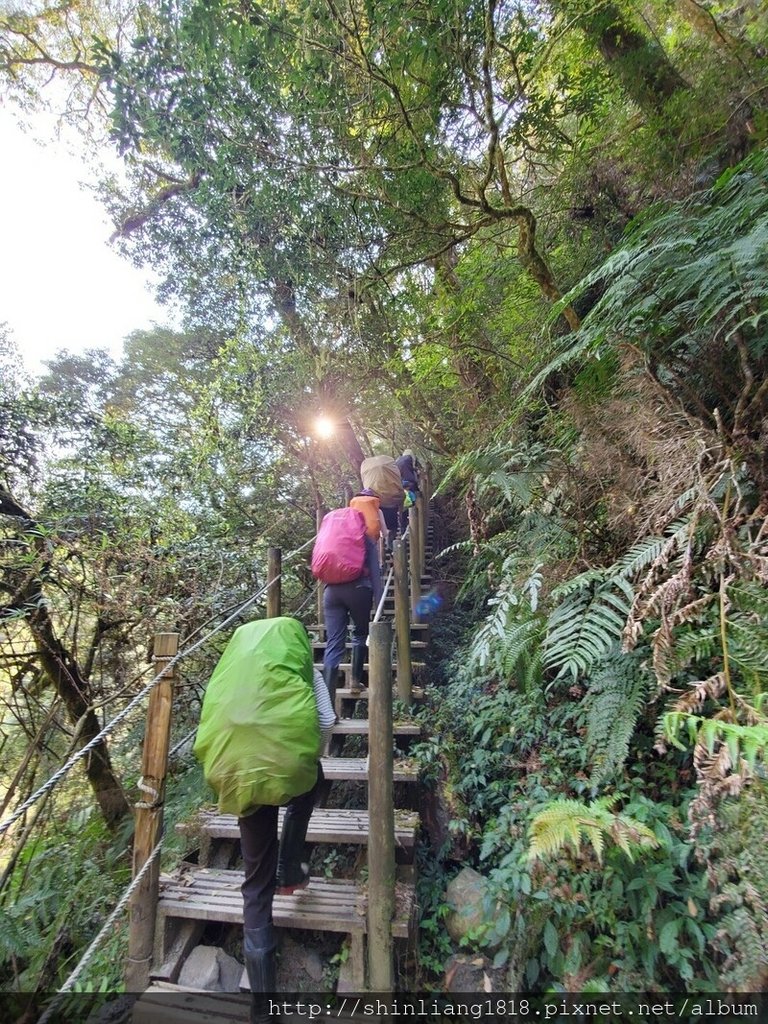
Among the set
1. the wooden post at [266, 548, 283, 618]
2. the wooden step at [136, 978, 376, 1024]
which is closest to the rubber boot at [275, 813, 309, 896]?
the wooden step at [136, 978, 376, 1024]

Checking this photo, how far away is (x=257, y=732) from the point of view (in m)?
1.79

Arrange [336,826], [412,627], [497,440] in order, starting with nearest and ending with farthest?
[336,826], [497,440], [412,627]

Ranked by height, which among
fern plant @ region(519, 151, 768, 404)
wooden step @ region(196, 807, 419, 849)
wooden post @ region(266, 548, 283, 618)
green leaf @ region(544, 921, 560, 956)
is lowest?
green leaf @ region(544, 921, 560, 956)

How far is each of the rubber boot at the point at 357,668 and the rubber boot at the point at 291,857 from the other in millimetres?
1372

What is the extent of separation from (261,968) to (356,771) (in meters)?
1.04

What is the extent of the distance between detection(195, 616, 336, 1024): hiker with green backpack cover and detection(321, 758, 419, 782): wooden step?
2.85 feet

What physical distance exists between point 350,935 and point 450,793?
2.88 feet

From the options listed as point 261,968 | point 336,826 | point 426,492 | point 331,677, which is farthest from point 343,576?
point 426,492

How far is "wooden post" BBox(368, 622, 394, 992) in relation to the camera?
6.34ft

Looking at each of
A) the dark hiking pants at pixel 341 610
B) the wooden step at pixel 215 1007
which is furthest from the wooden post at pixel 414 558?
the wooden step at pixel 215 1007

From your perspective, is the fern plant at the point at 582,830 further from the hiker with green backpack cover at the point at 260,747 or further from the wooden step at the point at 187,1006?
the wooden step at the point at 187,1006

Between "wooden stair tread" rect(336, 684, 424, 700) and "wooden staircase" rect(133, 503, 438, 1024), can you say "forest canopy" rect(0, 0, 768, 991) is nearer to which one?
"wooden stair tread" rect(336, 684, 424, 700)

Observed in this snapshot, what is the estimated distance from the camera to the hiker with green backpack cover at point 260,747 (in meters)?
1.78

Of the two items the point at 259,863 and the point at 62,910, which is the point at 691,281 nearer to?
the point at 259,863
